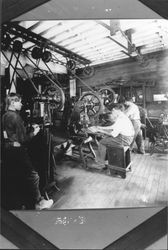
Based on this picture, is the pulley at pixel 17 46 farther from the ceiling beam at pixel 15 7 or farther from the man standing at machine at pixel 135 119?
the man standing at machine at pixel 135 119

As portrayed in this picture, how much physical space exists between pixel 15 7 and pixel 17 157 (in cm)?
134

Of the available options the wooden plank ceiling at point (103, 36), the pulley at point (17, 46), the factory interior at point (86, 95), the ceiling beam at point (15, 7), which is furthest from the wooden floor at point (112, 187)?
the ceiling beam at point (15, 7)

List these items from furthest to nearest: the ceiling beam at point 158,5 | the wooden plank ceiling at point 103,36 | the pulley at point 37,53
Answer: the pulley at point 37,53 → the wooden plank ceiling at point 103,36 → the ceiling beam at point 158,5

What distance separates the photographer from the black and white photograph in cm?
157

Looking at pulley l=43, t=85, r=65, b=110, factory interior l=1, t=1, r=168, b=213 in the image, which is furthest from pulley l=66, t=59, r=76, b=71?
pulley l=43, t=85, r=65, b=110

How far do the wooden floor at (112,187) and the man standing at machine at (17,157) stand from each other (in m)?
0.20

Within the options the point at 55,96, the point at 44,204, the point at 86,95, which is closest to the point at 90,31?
the point at 86,95

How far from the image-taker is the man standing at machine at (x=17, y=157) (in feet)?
5.23

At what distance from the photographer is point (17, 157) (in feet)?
5.35

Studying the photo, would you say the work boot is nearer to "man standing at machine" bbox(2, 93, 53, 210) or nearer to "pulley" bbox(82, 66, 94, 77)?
"man standing at machine" bbox(2, 93, 53, 210)

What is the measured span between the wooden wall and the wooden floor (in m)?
0.57

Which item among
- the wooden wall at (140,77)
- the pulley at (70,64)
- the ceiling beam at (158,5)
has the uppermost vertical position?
the ceiling beam at (158,5)

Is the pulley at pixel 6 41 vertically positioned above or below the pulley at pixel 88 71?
above

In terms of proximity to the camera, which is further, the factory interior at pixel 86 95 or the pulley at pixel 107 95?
the pulley at pixel 107 95
